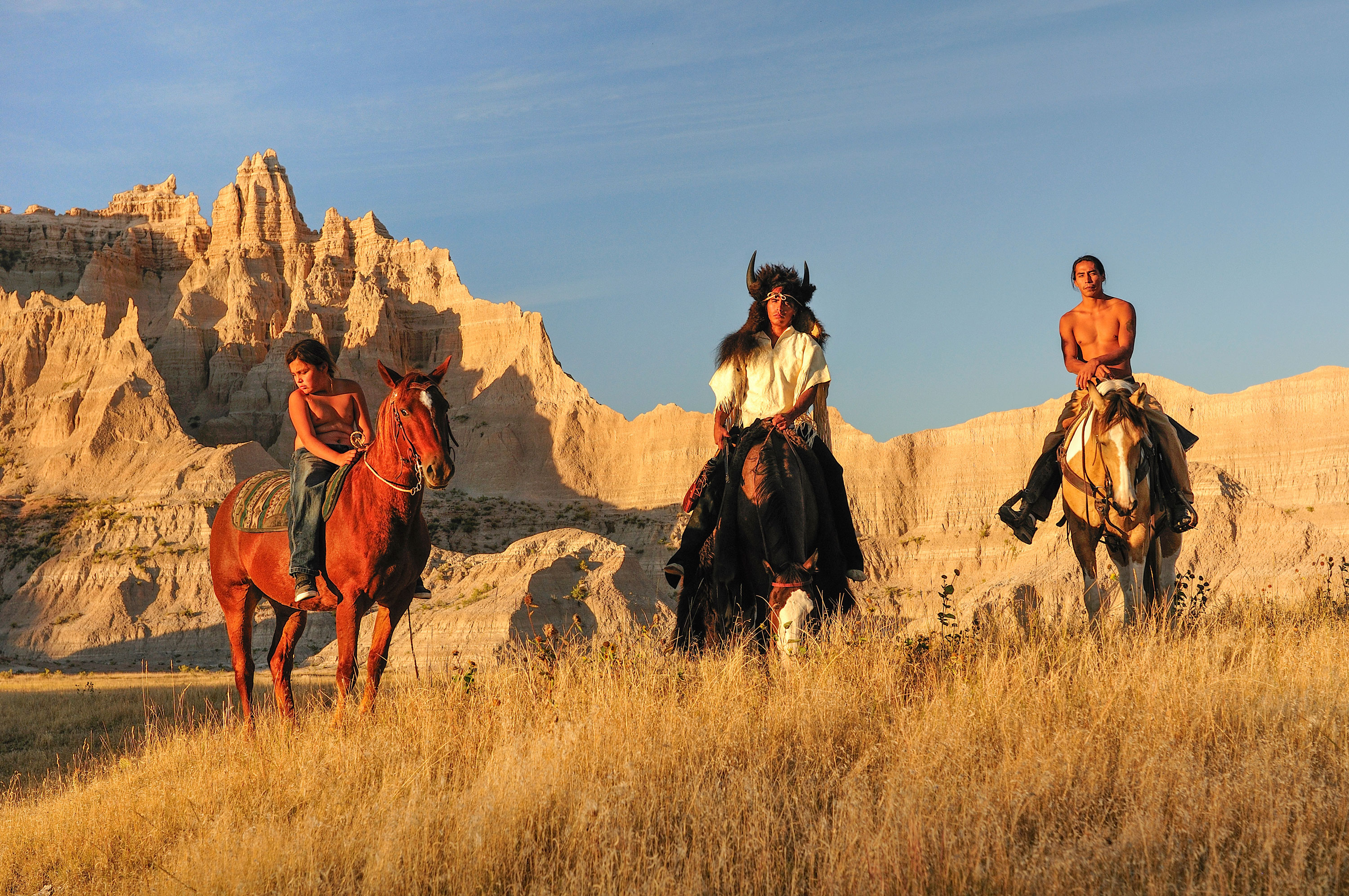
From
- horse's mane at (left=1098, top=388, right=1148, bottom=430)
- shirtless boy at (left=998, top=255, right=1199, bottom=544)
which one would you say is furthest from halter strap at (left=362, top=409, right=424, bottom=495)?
horse's mane at (left=1098, top=388, right=1148, bottom=430)

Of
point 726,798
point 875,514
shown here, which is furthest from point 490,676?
point 875,514

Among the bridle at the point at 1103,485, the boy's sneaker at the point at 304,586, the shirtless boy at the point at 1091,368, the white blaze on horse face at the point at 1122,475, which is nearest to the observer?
the boy's sneaker at the point at 304,586

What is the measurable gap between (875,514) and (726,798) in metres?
45.8

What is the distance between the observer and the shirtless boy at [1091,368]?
8.29 m

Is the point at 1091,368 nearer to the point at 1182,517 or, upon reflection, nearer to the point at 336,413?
the point at 1182,517

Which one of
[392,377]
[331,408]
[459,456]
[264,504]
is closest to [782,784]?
[392,377]

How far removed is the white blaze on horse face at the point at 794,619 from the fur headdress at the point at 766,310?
5.29 ft

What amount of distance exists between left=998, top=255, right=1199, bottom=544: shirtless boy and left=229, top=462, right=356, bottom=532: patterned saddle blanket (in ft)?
18.6

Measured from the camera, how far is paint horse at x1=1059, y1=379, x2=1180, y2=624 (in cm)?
768

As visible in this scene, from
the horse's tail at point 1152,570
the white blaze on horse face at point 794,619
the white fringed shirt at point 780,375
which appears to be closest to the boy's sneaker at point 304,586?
the white fringed shirt at point 780,375

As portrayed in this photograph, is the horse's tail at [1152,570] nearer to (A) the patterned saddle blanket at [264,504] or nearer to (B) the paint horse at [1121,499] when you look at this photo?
(B) the paint horse at [1121,499]

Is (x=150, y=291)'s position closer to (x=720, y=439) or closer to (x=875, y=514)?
(x=875, y=514)

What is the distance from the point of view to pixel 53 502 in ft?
160

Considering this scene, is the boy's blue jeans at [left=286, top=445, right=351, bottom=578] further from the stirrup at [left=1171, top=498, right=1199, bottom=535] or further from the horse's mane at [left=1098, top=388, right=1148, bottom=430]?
the stirrup at [left=1171, top=498, right=1199, bottom=535]
